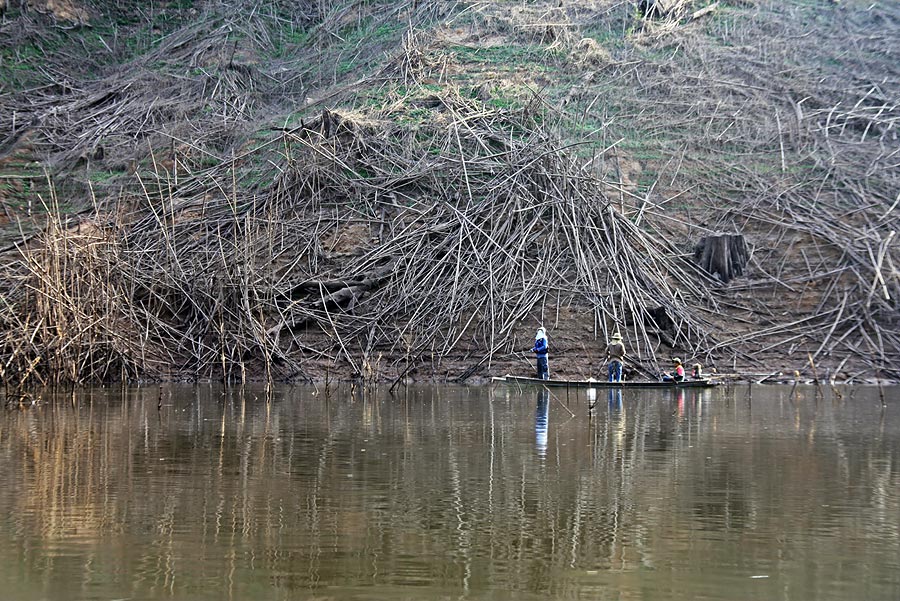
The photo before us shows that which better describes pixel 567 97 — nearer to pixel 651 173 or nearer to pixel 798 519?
pixel 651 173

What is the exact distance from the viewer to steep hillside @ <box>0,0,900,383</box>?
21.6 meters

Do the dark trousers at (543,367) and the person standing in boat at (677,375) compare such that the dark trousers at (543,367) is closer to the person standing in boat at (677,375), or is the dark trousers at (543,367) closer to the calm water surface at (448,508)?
the person standing in boat at (677,375)

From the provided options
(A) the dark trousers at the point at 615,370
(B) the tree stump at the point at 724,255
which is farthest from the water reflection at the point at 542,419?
(B) the tree stump at the point at 724,255

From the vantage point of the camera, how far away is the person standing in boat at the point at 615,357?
19859 millimetres

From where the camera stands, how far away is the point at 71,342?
18375 mm

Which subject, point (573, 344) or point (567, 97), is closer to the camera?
point (573, 344)

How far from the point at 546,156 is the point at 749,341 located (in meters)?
6.20

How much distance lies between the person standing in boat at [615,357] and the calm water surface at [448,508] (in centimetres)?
557

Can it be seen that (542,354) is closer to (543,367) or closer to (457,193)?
(543,367)

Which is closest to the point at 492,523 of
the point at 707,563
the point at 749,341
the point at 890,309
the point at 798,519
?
the point at 707,563

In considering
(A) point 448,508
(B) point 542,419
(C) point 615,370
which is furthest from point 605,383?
(A) point 448,508

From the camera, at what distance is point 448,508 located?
777cm

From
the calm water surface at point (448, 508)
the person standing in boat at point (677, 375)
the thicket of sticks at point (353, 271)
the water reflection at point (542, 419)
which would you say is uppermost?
the thicket of sticks at point (353, 271)

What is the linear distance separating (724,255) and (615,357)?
210 inches
